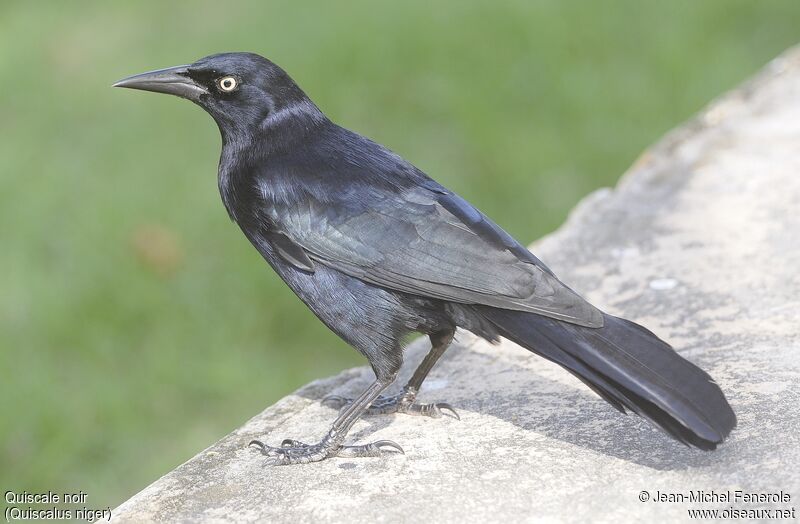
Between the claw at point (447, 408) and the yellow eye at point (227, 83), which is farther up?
the yellow eye at point (227, 83)

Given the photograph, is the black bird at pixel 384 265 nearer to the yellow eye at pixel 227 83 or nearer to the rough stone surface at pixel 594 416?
the yellow eye at pixel 227 83

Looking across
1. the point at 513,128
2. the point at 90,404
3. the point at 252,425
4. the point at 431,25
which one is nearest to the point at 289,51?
the point at 431,25

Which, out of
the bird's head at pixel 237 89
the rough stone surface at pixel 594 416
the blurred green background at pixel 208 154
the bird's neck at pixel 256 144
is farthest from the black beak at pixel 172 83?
the blurred green background at pixel 208 154

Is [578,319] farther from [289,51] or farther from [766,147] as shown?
[289,51]

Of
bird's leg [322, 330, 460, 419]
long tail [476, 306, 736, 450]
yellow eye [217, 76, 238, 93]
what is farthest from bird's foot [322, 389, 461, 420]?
yellow eye [217, 76, 238, 93]

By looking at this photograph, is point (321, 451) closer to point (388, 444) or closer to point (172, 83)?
point (388, 444)

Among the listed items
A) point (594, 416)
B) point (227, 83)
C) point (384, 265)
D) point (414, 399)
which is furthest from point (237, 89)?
point (594, 416)
